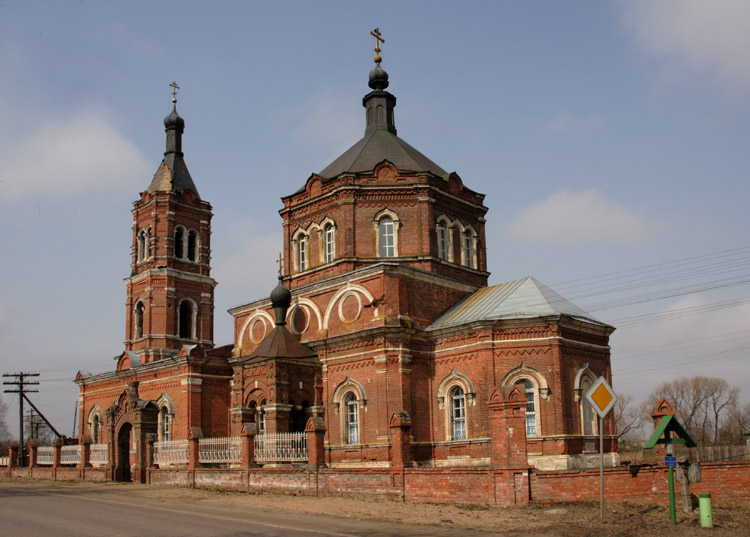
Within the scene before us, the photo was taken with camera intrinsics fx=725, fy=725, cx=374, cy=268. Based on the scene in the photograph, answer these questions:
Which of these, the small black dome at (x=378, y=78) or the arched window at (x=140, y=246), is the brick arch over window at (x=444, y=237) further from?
the arched window at (x=140, y=246)

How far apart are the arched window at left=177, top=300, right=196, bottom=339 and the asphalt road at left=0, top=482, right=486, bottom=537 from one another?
18.5 meters

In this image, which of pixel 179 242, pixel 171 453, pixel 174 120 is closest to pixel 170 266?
pixel 179 242

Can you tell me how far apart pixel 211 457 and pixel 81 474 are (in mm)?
8317

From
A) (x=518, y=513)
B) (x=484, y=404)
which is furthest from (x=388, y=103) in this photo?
(x=518, y=513)

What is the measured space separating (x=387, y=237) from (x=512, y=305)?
19.9ft

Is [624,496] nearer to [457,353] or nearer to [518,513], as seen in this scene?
[518,513]

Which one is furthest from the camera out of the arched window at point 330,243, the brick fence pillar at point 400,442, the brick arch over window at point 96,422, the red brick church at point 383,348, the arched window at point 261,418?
the brick arch over window at point 96,422

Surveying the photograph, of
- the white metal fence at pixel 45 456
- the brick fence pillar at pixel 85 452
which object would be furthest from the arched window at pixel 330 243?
the white metal fence at pixel 45 456

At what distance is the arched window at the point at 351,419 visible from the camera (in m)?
25.0

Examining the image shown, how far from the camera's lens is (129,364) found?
114 feet

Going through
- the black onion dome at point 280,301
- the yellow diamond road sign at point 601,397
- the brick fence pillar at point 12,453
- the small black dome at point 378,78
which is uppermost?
the small black dome at point 378,78

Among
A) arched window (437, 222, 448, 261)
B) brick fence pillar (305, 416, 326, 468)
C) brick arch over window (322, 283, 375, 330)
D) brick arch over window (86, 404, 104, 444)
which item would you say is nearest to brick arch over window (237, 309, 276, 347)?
brick arch over window (322, 283, 375, 330)

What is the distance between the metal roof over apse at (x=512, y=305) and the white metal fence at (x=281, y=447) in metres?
6.23

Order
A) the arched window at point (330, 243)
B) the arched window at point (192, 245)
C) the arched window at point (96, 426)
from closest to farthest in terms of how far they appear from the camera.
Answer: the arched window at point (330, 243) → the arched window at point (96, 426) → the arched window at point (192, 245)
